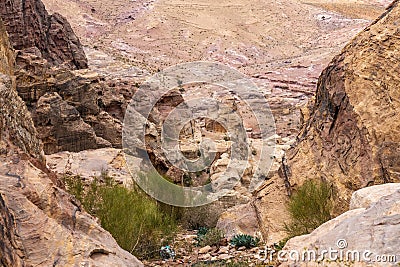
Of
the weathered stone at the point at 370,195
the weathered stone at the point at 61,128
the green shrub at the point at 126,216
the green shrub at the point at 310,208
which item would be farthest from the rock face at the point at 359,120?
the weathered stone at the point at 61,128

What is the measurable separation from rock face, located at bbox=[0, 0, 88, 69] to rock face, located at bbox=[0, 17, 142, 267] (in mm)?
18036

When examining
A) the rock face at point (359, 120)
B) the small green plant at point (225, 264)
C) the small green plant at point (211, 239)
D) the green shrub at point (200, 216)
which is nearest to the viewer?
the small green plant at point (225, 264)

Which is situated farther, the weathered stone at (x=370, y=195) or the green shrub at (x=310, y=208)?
the green shrub at (x=310, y=208)

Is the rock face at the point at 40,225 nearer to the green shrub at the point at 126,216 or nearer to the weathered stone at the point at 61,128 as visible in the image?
the green shrub at the point at 126,216

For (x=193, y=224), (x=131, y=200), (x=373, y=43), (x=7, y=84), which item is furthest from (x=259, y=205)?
(x=7, y=84)

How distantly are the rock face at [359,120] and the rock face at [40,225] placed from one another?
444 centimetres

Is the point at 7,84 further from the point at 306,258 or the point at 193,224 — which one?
the point at 193,224

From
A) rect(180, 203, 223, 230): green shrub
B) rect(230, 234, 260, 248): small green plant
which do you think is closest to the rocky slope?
rect(180, 203, 223, 230): green shrub

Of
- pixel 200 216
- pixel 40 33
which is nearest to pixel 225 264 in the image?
pixel 200 216

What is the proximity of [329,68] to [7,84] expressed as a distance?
6066 mm

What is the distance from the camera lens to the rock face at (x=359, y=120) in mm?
7570

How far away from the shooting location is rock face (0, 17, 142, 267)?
381cm

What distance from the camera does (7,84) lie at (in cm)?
588

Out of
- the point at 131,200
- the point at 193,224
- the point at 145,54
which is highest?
the point at 145,54
